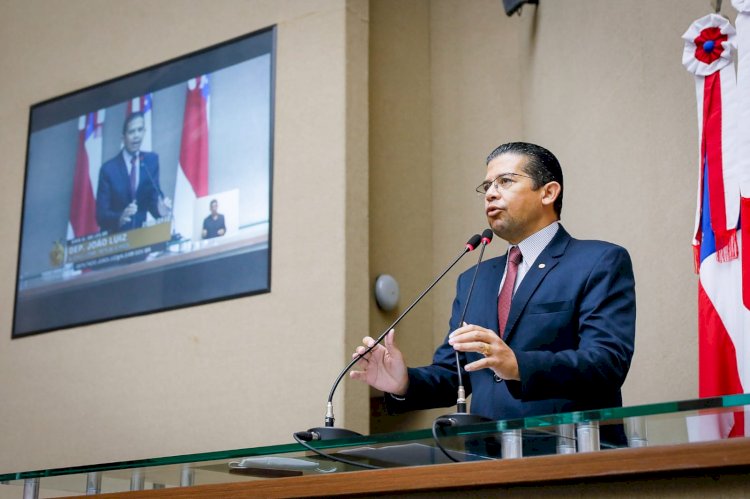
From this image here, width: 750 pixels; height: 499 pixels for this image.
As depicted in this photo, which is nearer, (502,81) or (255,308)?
(255,308)

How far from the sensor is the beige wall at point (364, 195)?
3.55m

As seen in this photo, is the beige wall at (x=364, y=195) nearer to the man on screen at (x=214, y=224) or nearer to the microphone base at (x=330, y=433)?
the man on screen at (x=214, y=224)

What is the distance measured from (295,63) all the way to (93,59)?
1.32 m

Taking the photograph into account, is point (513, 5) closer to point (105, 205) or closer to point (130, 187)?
point (130, 187)

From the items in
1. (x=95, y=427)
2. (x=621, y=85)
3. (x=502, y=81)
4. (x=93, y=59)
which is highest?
(x=93, y=59)

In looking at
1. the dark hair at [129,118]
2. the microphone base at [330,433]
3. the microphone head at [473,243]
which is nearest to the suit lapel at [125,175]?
the dark hair at [129,118]

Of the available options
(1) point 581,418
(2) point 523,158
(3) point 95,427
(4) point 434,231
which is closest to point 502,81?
(4) point 434,231

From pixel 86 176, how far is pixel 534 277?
3.07 metres

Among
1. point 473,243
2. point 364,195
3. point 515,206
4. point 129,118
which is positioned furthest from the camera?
point 129,118

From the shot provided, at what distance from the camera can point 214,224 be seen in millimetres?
4434

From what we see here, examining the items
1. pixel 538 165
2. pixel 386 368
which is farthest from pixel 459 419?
pixel 538 165

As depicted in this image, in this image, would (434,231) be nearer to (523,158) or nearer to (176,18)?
(176,18)

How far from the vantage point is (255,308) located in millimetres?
4207

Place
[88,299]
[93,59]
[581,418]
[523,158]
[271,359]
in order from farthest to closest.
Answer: [93,59], [88,299], [271,359], [523,158], [581,418]
